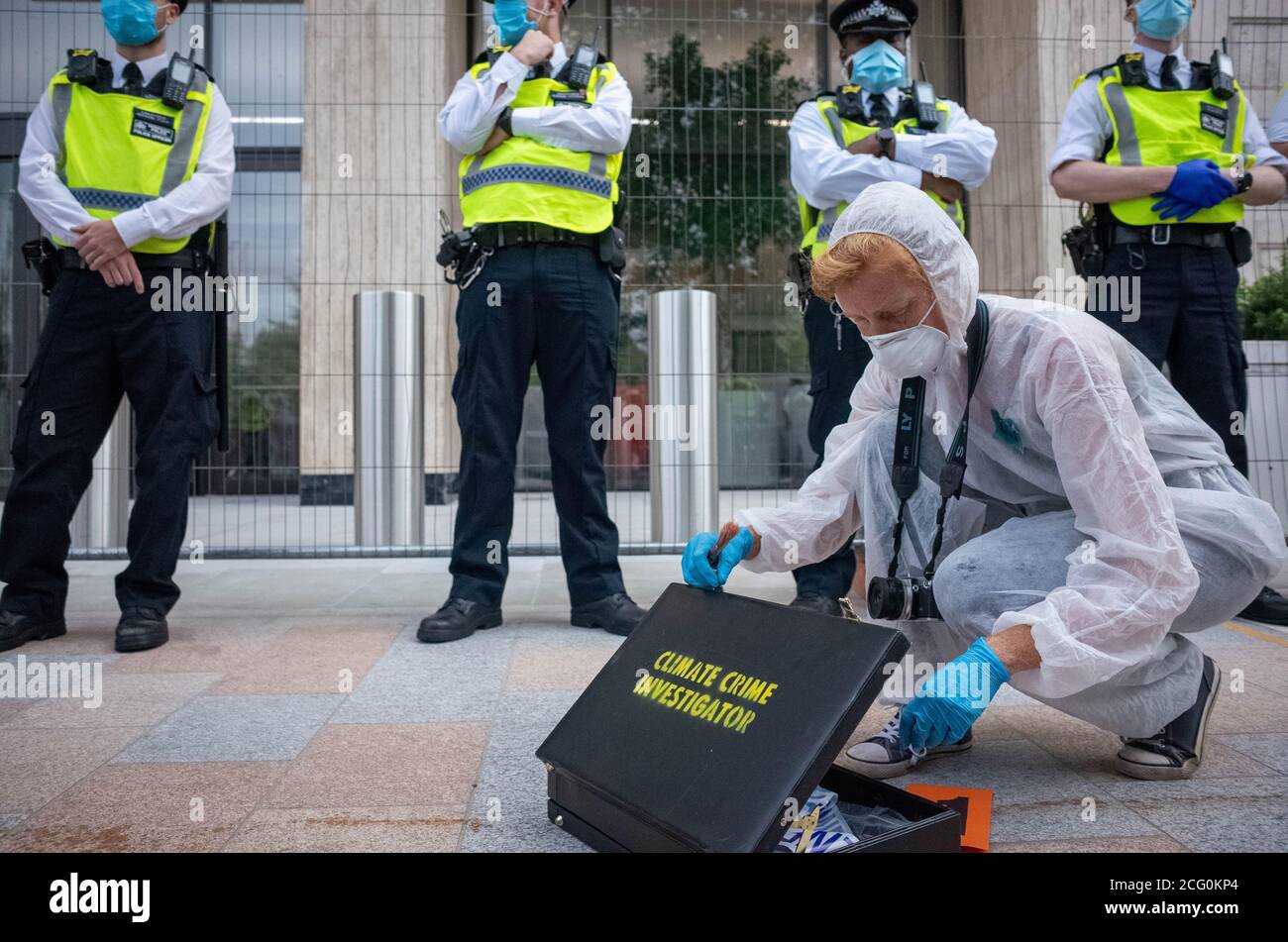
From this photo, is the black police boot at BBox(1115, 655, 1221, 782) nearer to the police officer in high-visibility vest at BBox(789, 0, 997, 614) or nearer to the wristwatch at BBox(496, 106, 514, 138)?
the police officer in high-visibility vest at BBox(789, 0, 997, 614)

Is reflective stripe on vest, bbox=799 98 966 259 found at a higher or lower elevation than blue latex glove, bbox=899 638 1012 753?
higher

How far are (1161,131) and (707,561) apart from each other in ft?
8.65

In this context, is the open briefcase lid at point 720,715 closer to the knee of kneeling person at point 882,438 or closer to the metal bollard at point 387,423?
the knee of kneeling person at point 882,438

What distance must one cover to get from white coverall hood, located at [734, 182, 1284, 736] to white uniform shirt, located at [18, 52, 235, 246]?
2.12 meters

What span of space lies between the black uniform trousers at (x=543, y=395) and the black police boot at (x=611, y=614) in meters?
0.03

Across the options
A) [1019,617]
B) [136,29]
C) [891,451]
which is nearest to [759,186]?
Answer: [136,29]

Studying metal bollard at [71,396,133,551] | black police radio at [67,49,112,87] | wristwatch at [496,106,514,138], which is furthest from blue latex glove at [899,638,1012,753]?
metal bollard at [71,396,133,551]

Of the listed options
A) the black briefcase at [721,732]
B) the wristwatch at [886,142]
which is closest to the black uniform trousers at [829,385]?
the wristwatch at [886,142]

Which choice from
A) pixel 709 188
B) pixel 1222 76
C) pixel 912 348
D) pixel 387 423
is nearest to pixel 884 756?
pixel 912 348

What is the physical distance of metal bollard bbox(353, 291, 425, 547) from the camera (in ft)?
17.4

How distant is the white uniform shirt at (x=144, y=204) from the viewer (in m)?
2.93

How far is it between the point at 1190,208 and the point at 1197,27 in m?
2.41

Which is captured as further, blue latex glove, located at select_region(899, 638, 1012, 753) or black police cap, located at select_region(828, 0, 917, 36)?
black police cap, located at select_region(828, 0, 917, 36)
